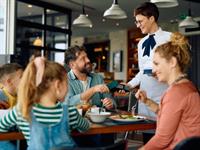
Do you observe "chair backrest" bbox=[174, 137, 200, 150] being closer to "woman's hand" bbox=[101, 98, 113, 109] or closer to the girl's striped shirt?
the girl's striped shirt

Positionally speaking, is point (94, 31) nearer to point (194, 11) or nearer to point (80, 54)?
point (194, 11)

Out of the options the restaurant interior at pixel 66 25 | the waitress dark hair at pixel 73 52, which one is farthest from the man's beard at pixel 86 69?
the restaurant interior at pixel 66 25

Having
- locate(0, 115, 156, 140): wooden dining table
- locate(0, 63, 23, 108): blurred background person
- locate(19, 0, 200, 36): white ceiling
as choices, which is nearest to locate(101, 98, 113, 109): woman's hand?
locate(0, 115, 156, 140): wooden dining table

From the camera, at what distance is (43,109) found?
1728mm

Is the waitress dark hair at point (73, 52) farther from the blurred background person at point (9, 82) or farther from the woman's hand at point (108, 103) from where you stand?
the blurred background person at point (9, 82)

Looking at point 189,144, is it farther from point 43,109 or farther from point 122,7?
point 122,7

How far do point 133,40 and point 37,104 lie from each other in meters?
12.9

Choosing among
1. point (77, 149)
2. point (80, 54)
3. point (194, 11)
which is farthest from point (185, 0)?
point (77, 149)

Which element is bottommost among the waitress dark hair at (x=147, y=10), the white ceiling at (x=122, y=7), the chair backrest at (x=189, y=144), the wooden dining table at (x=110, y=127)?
the wooden dining table at (x=110, y=127)

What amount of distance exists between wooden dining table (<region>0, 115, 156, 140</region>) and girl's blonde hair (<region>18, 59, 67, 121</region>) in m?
0.20

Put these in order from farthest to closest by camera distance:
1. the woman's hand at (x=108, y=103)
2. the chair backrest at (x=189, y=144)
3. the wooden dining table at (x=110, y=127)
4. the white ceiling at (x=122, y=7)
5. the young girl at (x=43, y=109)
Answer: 1. the white ceiling at (x=122, y=7)
2. the woman's hand at (x=108, y=103)
3. the wooden dining table at (x=110, y=127)
4. the young girl at (x=43, y=109)
5. the chair backrest at (x=189, y=144)

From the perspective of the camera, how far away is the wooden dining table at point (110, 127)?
1.86m

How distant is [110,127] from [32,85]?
22.7 inches

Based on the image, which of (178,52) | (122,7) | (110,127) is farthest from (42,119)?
(122,7)
